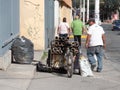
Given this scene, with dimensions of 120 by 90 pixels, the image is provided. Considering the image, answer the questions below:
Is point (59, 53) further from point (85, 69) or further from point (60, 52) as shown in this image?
point (85, 69)

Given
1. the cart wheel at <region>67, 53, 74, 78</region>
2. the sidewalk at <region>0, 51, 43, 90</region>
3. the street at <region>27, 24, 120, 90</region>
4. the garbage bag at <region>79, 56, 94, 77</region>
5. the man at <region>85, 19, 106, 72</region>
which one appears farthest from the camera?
the man at <region>85, 19, 106, 72</region>

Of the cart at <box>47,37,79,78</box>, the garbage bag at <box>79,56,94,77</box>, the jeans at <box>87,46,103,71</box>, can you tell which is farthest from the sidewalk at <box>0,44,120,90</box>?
the cart at <box>47,37,79,78</box>

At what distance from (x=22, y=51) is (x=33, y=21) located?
5924 millimetres

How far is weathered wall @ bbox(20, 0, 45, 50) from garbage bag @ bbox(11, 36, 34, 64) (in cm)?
547

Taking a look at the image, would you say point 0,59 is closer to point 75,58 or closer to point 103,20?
point 75,58

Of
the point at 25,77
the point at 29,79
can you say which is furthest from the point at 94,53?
the point at 29,79

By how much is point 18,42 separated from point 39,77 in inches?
105

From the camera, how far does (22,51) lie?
14.7m

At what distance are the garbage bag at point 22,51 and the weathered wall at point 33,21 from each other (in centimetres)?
547

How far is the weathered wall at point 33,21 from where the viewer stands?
20.4m

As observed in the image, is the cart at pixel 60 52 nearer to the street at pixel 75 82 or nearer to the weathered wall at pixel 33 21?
the street at pixel 75 82

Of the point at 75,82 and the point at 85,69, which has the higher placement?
the point at 85,69

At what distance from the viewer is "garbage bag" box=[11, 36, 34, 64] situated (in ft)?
48.4

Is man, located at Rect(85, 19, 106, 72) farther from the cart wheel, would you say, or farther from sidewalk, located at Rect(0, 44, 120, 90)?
the cart wheel
